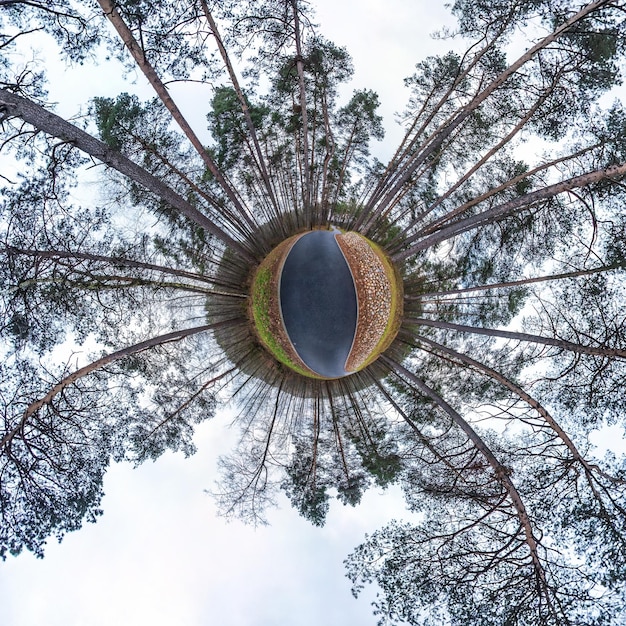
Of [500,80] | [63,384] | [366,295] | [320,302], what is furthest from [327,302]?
[500,80]

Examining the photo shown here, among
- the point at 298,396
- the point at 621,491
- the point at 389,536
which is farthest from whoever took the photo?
the point at 298,396

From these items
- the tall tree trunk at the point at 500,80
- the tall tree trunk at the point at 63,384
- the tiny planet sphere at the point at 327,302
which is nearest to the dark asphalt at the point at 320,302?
the tiny planet sphere at the point at 327,302

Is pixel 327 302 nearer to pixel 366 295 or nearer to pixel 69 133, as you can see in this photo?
pixel 366 295

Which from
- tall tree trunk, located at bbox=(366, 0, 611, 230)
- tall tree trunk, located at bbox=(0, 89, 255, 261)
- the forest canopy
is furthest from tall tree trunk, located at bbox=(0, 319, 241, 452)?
tall tree trunk, located at bbox=(366, 0, 611, 230)

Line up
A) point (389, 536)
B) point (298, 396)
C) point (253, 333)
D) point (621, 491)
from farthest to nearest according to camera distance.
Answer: point (298, 396)
point (253, 333)
point (389, 536)
point (621, 491)

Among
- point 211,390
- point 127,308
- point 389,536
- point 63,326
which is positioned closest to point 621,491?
point 389,536

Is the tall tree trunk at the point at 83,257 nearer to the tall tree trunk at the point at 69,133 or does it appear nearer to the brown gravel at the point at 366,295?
the tall tree trunk at the point at 69,133

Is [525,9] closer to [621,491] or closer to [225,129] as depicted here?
[225,129]
